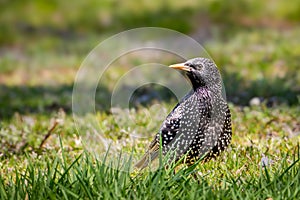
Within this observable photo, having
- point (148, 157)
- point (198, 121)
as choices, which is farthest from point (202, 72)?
point (148, 157)

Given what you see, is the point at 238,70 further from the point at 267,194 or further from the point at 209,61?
the point at 267,194

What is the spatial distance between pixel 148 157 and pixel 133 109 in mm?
2390

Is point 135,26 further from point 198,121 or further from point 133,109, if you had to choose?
point 198,121

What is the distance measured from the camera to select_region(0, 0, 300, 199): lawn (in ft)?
14.5

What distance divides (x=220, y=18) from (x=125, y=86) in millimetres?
6993

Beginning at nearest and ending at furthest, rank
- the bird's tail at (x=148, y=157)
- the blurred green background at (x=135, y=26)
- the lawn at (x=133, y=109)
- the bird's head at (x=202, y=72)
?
the lawn at (x=133, y=109) → the bird's head at (x=202, y=72) → the bird's tail at (x=148, y=157) → the blurred green background at (x=135, y=26)

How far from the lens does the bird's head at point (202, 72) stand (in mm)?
4975

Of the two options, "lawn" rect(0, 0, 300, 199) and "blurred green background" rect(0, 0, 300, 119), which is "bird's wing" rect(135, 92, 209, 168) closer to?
"lawn" rect(0, 0, 300, 199)

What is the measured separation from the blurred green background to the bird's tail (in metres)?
3.30

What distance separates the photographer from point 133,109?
7.49m

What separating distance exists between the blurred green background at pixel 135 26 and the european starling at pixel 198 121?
3221mm

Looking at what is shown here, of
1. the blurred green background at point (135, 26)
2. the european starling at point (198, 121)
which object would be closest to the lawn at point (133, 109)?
the blurred green background at point (135, 26)

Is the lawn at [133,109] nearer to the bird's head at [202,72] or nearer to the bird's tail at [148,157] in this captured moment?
the bird's tail at [148,157]

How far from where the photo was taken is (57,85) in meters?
11.2
